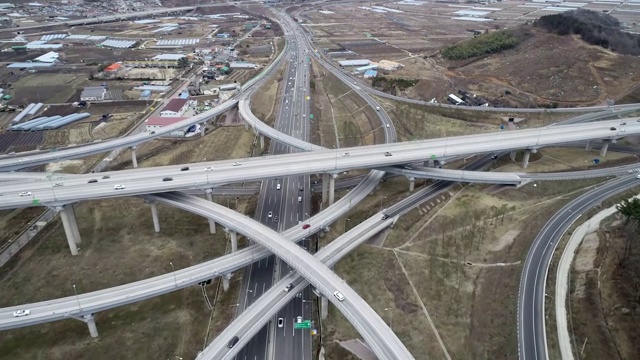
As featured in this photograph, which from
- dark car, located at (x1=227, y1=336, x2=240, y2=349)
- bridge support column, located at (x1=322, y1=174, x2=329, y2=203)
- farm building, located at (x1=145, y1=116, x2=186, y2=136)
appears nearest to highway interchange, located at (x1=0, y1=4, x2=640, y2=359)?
dark car, located at (x1=227, y1=336, x2=240, y2=349)

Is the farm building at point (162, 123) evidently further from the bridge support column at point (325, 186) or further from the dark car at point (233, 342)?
the dark car at point (233, 342)

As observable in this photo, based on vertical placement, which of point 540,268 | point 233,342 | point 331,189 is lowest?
point 540,268

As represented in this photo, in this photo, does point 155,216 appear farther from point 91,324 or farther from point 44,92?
point 44,92

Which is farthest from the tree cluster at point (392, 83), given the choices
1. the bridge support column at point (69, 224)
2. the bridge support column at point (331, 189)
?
the bridge support column at point (69, 224)

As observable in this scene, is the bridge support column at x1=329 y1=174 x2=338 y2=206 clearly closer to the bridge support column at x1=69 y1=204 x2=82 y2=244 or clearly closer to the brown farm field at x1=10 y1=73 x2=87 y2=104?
the bridge support column at x1=69 y1=204 x2=82 y2=244

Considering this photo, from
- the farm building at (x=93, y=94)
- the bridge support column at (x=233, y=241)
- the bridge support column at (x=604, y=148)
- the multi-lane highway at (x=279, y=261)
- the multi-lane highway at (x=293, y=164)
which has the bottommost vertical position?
the multi-lane highway at (x=279, y=261)

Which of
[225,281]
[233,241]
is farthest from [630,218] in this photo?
[225,281]
